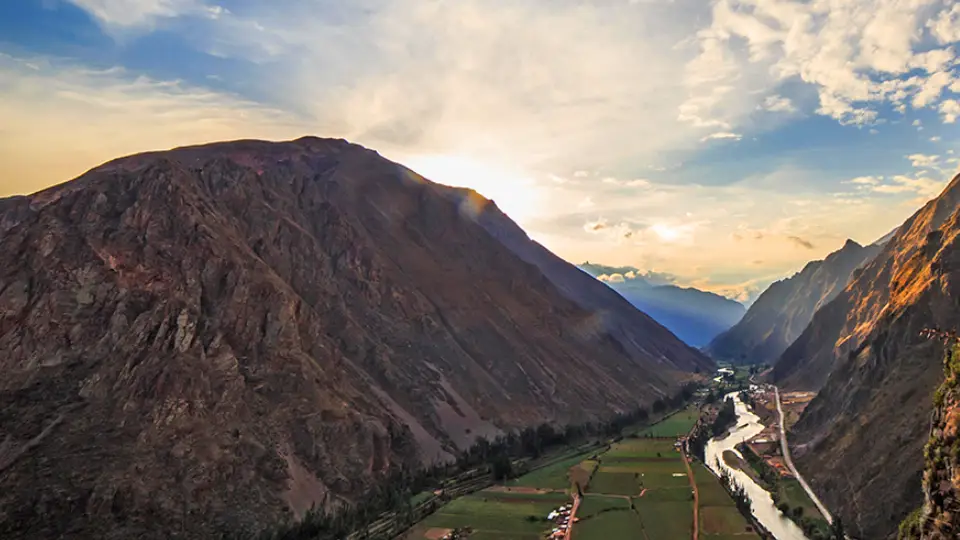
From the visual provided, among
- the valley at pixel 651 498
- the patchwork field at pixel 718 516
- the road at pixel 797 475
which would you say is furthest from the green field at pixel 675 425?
the patchwork field at pixel 718 516

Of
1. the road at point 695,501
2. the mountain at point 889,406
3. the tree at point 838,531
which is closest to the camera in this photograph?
the tree at point 838,531

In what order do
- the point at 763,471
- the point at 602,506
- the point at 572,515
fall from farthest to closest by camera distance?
the point at 763,471 → the point at 602,506 → the point at 572,515

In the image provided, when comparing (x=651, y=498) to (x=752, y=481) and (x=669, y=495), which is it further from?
(x=752, y=481)

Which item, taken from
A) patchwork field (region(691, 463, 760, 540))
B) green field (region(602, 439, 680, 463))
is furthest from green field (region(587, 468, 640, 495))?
green field (region(602, 439, 680, 463))

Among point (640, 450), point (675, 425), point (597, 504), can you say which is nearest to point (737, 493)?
point (597, 504)

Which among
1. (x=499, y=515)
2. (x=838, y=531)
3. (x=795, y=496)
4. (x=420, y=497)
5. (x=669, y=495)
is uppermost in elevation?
(x=420, y=497)

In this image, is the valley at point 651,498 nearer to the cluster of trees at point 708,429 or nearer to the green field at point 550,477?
the green field at point 550,477
